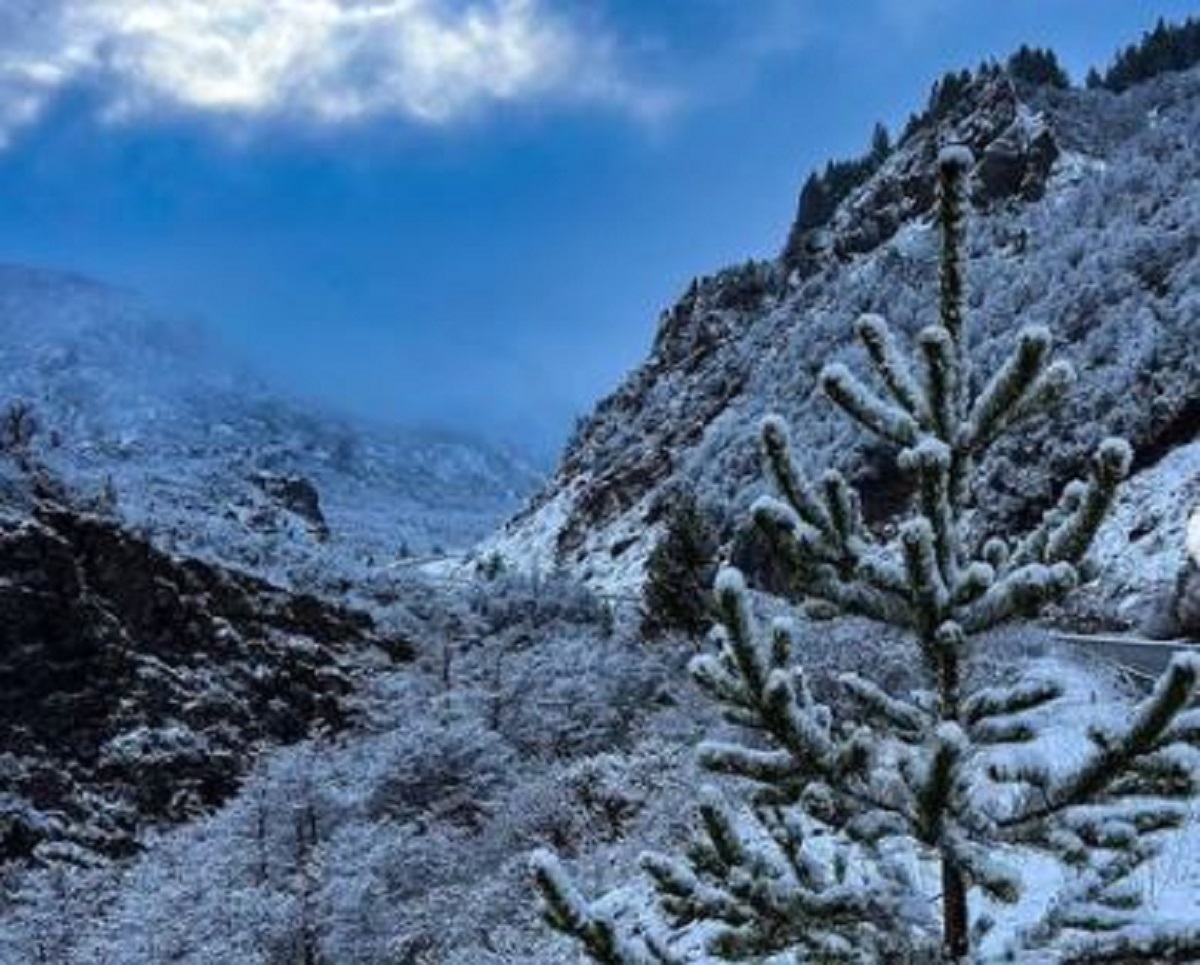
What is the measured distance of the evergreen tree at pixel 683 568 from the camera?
47406 millimetres

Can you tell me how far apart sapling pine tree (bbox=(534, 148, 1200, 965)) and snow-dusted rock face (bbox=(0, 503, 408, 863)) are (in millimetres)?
Result: 63156

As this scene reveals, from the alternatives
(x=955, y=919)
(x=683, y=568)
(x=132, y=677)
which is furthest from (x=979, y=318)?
(x=955, y=919)

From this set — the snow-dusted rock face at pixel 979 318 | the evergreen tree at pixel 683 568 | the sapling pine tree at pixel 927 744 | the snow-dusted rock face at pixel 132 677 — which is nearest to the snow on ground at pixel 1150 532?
the snow-dusted rock face at pixel 979 318

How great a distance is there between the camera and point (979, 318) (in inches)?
3270

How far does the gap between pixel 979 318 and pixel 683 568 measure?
133 feet

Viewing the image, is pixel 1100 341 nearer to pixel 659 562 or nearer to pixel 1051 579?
pixel 659 562

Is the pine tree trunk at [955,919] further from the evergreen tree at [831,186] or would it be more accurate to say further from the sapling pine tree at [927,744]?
the evergreen tree at [831,186]

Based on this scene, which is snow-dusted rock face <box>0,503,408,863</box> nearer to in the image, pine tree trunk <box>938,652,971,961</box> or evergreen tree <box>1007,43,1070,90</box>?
pine tree trunk <box>938,652,971,961</box>

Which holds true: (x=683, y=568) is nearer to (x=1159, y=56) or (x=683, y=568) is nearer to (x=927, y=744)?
(x=927, y=744)

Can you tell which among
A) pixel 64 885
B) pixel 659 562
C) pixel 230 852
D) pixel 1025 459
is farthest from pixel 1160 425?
pixel 64 885

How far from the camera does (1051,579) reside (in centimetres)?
543

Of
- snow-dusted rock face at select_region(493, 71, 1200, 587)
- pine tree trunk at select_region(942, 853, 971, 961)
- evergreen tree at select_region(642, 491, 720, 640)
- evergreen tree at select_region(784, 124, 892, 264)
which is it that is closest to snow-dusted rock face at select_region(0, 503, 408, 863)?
evergreen tree at select_region(642, 491, 720, 640)

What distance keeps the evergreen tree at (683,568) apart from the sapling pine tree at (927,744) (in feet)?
123

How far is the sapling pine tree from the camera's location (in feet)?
17.7
